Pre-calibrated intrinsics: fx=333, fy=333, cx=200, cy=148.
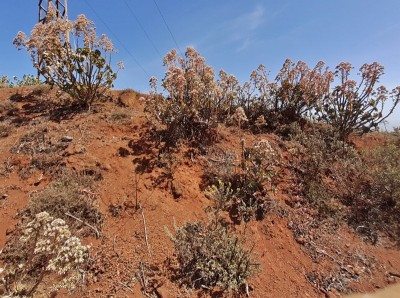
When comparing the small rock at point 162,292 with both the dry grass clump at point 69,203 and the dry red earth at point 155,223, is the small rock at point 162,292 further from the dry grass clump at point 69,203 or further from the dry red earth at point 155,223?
the dry grass clump at point 69,203

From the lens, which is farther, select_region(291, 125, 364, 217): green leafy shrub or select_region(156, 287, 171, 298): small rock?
select_region(291, 125, 364, 217): green leafy shrub

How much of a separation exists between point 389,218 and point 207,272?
3920 millimetres

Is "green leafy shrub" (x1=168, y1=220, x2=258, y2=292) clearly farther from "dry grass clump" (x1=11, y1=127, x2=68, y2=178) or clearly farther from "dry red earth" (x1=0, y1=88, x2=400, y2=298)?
"dry grass clump" (x1=11, y1=127, x2=68, y2=178)

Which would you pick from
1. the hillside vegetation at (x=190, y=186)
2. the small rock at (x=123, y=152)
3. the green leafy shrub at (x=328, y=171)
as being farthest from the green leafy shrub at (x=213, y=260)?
the green leafy shrub at (x=328, y=171)

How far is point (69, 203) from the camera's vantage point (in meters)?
4.97

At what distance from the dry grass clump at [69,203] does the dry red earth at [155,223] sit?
0.50ft

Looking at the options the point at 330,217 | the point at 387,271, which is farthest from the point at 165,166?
the point at 387,271

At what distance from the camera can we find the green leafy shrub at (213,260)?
4242 mm

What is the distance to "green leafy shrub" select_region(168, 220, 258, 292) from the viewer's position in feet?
13.9

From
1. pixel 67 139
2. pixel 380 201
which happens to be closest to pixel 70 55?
pixel 67 139

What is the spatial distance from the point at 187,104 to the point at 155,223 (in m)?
2.93

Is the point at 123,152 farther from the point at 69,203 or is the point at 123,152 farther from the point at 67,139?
the point at 69,203

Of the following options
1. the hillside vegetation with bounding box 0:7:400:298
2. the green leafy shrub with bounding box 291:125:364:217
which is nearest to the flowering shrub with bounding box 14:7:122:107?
the hillside vegetation with bounding box 0:7:400:298

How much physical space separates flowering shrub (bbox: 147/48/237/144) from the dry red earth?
421 mm
